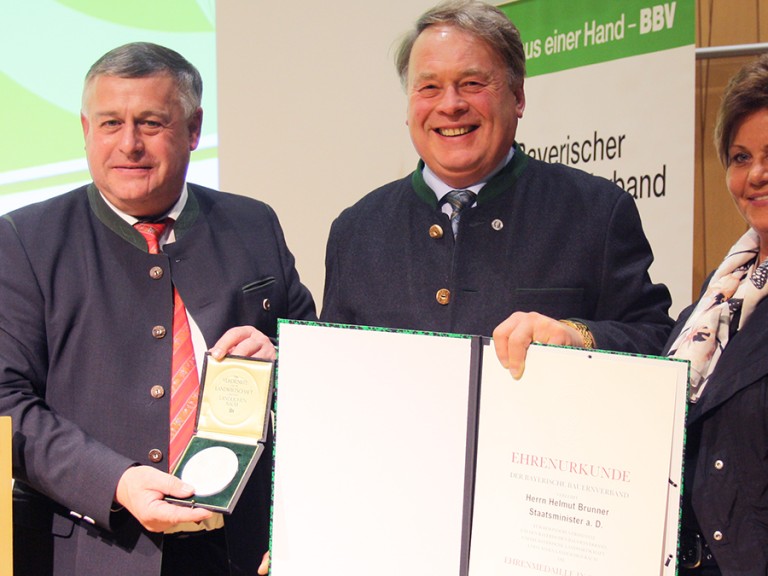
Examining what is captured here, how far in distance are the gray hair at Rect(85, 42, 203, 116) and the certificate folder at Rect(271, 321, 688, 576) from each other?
2.50ft

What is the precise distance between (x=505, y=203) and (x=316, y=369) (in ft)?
2.16

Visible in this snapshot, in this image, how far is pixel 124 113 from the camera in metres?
1.89

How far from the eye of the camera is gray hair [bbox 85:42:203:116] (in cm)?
189

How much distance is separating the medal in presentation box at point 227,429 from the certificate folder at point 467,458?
5 centimetres

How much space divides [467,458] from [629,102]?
6.68 ft

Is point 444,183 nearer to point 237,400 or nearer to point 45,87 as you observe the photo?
point 237,400

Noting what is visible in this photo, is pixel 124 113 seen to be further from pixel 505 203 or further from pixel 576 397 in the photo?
pixel 576 397

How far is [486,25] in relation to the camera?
1799mm

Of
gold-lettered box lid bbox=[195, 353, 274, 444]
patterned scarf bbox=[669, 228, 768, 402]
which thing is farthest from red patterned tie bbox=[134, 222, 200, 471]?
patterned scarf bbox=[669, 228, 768, 402]

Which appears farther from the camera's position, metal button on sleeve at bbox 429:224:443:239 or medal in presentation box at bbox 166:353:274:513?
metal button on sleeve at bbox 429:224:443:239

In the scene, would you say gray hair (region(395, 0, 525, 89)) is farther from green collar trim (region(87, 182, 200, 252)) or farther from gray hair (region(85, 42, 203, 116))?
green collar trim (region(87, 182, 200, 252))

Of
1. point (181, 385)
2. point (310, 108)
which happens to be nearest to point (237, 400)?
point (181, 385)

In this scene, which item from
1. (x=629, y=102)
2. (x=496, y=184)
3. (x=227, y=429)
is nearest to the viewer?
(x=227, y=429)

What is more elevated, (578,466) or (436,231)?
(436,231)
